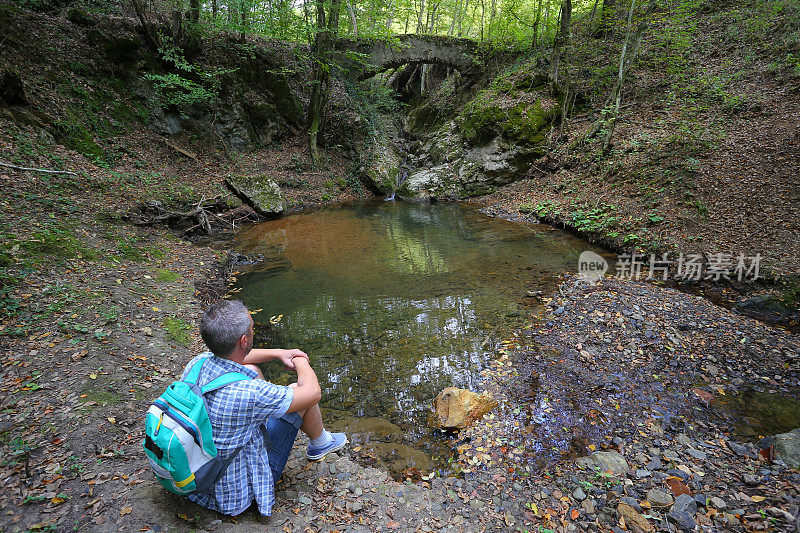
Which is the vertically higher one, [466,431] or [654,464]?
[654,464]

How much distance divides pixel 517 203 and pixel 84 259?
42.2ft

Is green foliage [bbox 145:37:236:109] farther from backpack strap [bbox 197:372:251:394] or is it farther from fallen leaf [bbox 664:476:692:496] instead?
fallen leaf [bbox 664:476:692:496]

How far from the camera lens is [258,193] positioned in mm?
12508

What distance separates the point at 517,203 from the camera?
1345cm

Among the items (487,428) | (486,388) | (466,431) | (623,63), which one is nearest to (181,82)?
(486,388)

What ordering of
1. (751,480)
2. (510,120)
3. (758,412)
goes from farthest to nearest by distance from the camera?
(510,120), (758,412), (751,480)

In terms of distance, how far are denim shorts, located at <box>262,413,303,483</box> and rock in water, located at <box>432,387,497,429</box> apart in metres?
1.70

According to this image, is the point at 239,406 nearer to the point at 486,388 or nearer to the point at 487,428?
the point at 487,428

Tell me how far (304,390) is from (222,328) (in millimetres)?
653

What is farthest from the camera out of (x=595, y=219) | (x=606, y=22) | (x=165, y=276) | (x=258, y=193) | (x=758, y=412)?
(x=606, y=22)

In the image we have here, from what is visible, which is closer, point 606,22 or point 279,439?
point 279,439

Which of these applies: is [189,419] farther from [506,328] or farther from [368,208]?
[368,208]

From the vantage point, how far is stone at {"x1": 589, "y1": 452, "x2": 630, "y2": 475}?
2.87m

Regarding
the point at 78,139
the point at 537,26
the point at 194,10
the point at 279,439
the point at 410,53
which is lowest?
the point at 279,439
